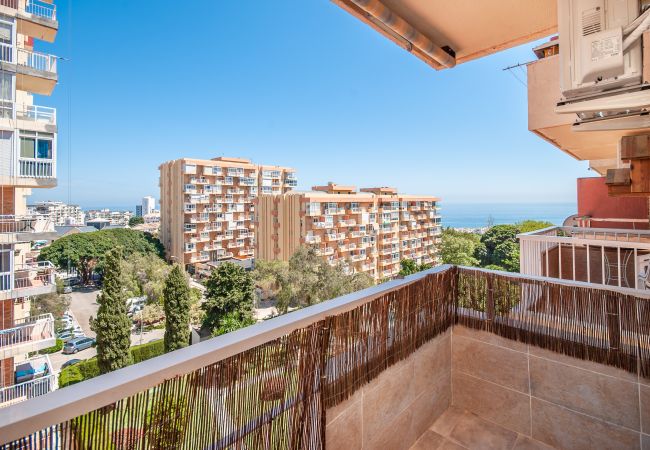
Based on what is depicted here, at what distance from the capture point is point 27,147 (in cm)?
732

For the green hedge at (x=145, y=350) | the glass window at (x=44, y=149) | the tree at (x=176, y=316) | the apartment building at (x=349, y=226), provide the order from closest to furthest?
1. the glass window at (x=44, y=149)
2. the tree at (x=176, y=316)
3. the green hedge at (x=145, y=350)
4. the apartment building at (x=349, y=226)

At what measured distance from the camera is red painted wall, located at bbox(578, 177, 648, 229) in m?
4.98

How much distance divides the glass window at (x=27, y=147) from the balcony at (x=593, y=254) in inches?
378

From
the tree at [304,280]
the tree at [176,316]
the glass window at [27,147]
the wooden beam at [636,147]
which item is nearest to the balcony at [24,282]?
the glass window at [27,147]

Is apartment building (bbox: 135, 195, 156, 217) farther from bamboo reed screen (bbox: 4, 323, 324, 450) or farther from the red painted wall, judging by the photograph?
bamboo reed screen (bbox: 4, 323, 324, 450)

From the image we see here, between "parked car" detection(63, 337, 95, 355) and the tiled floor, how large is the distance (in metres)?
17.3

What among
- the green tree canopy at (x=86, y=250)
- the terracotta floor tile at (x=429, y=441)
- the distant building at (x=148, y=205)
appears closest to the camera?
the terracotta floor tile at (x=429, y=441)

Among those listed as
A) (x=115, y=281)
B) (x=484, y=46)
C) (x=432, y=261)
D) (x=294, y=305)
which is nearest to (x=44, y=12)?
(x=115, y=281)

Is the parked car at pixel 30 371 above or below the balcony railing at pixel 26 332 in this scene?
below

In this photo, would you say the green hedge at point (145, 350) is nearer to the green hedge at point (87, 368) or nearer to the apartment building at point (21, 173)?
the green hedge at point (87, 368)

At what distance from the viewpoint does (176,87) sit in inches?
1441

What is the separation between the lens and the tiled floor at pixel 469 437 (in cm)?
162


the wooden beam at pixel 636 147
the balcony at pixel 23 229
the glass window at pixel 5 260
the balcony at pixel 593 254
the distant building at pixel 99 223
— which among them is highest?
the distant building at pixel 99 223

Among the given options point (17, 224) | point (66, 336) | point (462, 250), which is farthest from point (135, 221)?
point (462, 250)
